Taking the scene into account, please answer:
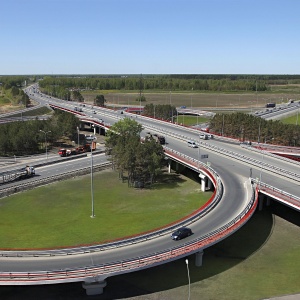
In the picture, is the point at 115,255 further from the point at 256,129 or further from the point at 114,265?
the point at 256,129

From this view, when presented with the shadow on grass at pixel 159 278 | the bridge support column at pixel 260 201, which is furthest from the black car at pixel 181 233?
the bridge support column at pixel 260 201

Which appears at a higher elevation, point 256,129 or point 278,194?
point 256,129

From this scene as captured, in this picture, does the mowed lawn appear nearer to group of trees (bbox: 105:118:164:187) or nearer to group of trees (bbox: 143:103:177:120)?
group of trees (bbox: 105:118:164:187)

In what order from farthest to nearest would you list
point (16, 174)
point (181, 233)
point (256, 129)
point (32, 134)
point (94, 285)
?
point (256, 129), point (32, 134), point (16, 174), point (181, 233), point (94, 285)

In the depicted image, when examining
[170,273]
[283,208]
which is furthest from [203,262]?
[283,208]

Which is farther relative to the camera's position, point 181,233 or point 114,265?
point 181,233

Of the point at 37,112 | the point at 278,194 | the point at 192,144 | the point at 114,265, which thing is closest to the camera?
the point at 114,265

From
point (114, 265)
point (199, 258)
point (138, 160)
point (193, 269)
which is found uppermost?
point (138, 160)

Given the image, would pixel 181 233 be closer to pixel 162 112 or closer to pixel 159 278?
pixel 159 278

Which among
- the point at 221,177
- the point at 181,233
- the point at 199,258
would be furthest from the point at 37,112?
the point at 199,258
